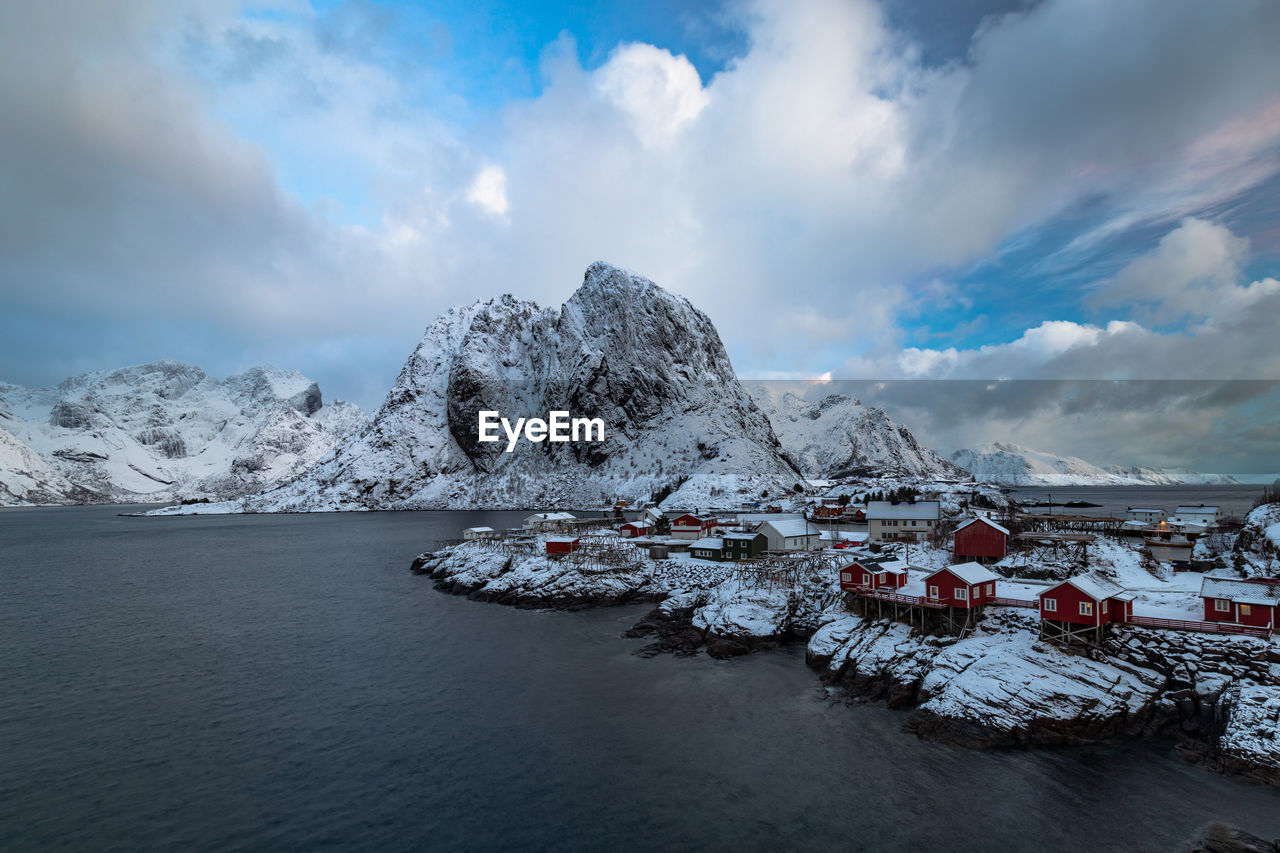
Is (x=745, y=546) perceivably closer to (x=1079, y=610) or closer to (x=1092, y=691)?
(x=1079, y=610)

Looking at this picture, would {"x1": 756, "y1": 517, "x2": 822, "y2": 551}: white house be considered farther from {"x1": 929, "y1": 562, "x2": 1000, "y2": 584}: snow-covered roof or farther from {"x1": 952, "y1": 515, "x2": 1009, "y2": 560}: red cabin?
{"x1": 929, "y1": 562, "x2": 1000, "y2": 584}: snow-covered roof

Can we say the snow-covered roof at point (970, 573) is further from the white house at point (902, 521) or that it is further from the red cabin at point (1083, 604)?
the white house at point (902, 521)

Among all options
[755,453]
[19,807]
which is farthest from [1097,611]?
[755,453]

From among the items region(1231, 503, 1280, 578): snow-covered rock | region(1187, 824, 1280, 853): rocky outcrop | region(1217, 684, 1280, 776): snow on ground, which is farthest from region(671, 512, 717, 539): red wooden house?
region(1187, 824, 1280, 853): rocky outcrop

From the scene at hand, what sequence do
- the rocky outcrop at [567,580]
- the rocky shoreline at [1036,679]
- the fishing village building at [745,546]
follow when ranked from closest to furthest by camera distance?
the rocky shoreline at [1036,679], the rocky outcrop at [567,580], the fishing village building at [745,546]

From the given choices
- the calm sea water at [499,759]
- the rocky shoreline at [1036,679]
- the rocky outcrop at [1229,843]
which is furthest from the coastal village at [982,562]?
the rocky outcrop at [1229,843]

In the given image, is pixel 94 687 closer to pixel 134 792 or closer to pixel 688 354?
pixel 134 792
